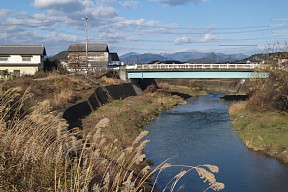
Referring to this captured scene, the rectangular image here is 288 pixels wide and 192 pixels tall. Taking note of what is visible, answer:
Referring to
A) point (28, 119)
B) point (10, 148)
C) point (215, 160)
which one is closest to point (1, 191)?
point (10, 148)

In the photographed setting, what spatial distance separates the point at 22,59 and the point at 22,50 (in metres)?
1.43

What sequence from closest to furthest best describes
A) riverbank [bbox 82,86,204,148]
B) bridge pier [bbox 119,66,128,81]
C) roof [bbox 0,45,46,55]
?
riverbank [bbox 82,86,204,148] → roof [bbox 0,45,46,55] → bridge pier [bbox 119,66,128,81]

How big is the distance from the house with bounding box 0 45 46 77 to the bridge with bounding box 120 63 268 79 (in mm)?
12179

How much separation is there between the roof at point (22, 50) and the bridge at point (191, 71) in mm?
12250

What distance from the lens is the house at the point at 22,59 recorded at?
49906 millimetres

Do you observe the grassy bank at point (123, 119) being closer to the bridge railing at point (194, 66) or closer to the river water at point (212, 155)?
the river water at point (212, 155)

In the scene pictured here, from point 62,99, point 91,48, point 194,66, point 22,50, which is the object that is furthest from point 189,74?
point 91,48

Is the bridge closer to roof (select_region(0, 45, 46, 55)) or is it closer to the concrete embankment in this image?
the concrete embankment

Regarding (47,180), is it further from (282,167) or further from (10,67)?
(10,67)

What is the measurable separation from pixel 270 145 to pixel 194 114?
15.5m

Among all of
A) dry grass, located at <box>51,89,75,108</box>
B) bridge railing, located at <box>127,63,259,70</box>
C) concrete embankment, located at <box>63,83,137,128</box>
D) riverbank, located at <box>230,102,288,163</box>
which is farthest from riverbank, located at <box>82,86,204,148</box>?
riverbank, located at <box>230,102,288,163</box>

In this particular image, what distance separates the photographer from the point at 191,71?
48.3 metres

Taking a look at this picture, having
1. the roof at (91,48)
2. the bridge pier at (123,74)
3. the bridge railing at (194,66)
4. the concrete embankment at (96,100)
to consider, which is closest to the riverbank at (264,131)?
the concrete embankment at (96,100)

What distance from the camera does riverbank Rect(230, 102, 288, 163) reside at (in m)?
18.9
